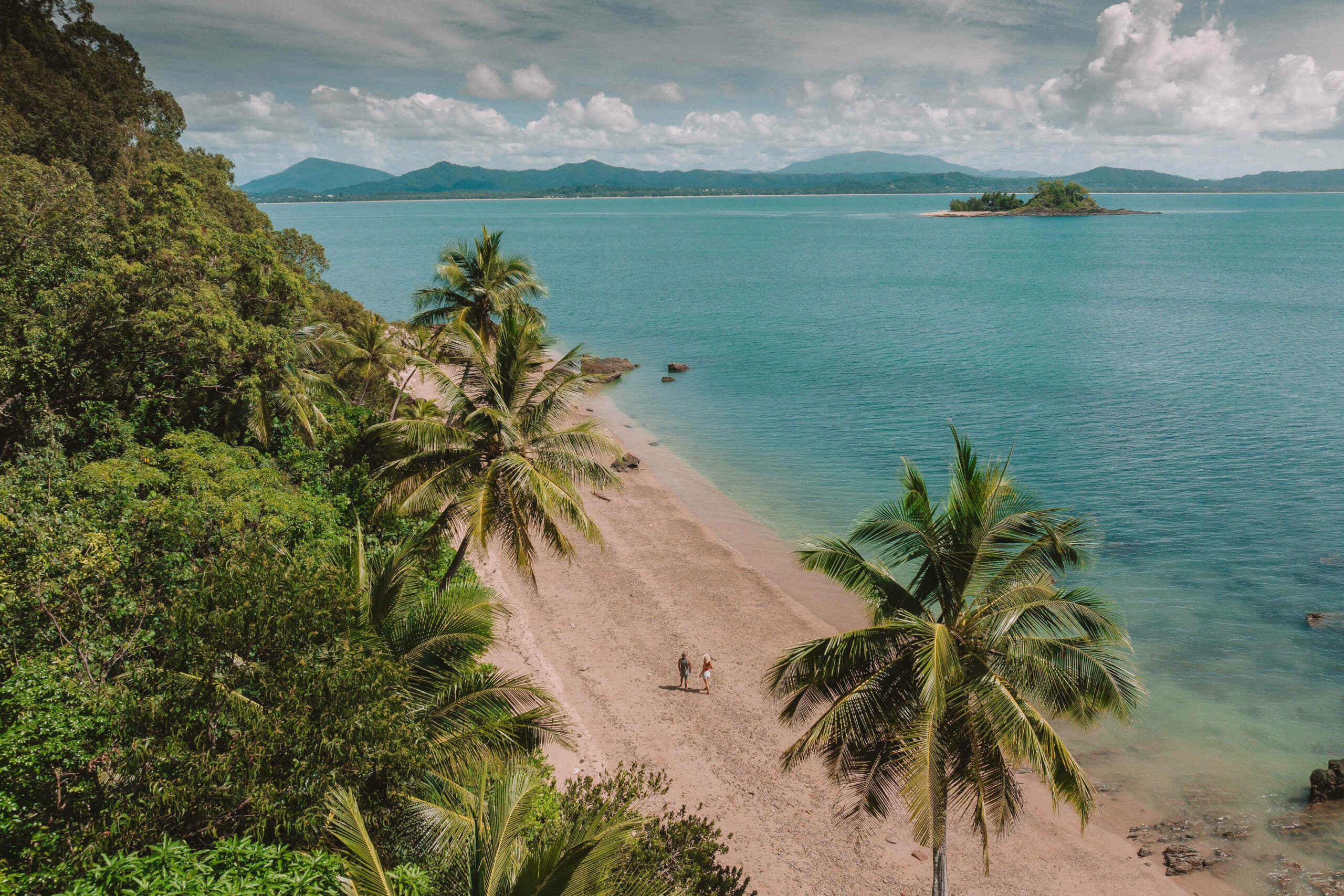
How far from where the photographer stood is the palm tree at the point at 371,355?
1315 inches

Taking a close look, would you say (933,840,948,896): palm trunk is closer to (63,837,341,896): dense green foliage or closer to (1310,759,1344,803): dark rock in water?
(63,837,341,896): dense green foliage

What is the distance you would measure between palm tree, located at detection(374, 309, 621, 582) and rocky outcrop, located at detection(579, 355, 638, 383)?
42107mm

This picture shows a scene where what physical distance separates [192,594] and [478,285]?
772 inches

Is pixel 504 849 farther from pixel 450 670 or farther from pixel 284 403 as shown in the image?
pixel 284 403

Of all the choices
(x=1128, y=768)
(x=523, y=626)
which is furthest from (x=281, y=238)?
(x=1128, y=768)

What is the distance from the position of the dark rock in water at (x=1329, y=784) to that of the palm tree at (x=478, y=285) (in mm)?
25301

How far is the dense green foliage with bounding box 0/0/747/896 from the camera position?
7.91m

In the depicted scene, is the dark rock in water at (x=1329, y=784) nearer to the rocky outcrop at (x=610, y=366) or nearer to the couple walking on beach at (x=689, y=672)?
the couple walking on beach at (x=689, y=672)

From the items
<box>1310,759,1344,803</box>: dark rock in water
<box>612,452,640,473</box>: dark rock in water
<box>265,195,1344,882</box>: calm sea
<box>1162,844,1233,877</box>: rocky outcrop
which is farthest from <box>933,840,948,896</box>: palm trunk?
<box>612,452,640,473</box>: dark rock in water

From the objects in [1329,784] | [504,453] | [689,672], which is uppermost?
[504,453]

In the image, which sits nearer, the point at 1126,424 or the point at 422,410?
the point at 422,410

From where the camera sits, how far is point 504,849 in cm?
770

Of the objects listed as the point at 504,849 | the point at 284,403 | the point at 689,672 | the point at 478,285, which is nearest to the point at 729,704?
the point at 689,672

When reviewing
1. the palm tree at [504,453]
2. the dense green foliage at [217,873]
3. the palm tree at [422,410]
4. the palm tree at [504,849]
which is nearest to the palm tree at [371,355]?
the palm tree at [422,410]
